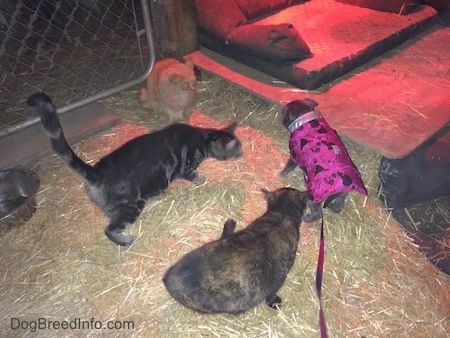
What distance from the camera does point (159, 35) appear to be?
4414 mm

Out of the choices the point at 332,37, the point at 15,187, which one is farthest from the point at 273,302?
the point at 332,37

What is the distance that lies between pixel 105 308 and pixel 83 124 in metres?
1.91

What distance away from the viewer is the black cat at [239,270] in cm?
215

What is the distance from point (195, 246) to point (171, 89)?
1469 mm

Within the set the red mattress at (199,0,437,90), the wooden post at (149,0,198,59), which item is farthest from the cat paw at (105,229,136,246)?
the wooden post at (149,0,198,59)

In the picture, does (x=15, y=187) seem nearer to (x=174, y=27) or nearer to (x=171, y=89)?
(x=171, y=89)

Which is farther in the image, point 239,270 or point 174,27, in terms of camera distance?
point 174,27

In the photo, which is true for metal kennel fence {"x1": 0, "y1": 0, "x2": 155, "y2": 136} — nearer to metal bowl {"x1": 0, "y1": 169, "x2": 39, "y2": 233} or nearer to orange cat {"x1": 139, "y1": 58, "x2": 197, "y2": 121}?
orange cat {"x1": 139, "y1": 58, "x2": 197, "y2": 121}

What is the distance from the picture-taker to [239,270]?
2188mm

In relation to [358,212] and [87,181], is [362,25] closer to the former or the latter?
[358,212]

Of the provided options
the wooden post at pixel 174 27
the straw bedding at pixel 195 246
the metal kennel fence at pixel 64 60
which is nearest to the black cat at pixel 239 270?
the straw bedding at pixel 195 246

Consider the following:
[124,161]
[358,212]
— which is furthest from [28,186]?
[358,212]

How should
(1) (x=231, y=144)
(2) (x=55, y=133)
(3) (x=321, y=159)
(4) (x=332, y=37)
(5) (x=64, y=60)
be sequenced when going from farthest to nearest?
(5) (x=64, y=60) < (4) (x=332, y=37) < (1) (x=231, y=144) < (3) (x=321, y=159) < (2) (x=55, y=133)

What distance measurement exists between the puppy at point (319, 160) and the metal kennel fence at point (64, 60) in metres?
1.54
